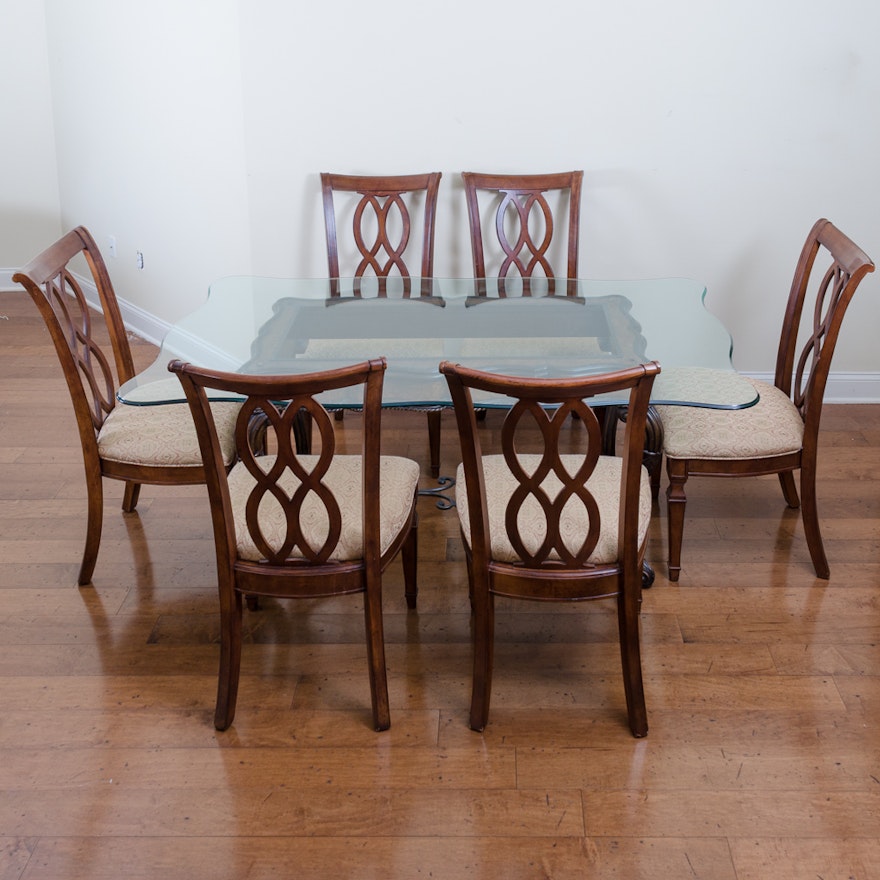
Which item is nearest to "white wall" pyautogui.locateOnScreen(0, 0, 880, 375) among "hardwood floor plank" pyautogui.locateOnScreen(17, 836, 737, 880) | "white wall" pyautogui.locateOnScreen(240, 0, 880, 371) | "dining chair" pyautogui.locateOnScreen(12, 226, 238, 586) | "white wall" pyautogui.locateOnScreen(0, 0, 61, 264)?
"white wall" pyautogui.locateOnScreen(240, 0, 880, 371)

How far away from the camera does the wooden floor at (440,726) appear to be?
1960 mm

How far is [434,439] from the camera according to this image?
344 cm

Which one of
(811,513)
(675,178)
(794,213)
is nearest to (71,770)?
(811,513)

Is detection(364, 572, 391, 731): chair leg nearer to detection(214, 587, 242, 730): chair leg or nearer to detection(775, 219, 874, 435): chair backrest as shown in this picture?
detection(214, 587, 242, 730): chair leg

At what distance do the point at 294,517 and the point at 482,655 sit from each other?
0.51 m

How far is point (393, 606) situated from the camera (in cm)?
272

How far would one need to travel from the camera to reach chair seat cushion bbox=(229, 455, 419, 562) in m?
2.19

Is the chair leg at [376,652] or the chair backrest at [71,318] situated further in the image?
the chair backrest at [71,318]

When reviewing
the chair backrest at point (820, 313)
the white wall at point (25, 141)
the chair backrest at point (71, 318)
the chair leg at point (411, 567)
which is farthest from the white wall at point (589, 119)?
the chair leg at point (411, 567)

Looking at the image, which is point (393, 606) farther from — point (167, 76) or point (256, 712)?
point (167, 76)

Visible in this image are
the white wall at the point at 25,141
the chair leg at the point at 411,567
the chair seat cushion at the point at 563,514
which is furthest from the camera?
the white wall at the point at 25,141

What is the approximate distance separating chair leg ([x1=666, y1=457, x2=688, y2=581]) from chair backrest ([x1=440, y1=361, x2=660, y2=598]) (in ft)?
1.78

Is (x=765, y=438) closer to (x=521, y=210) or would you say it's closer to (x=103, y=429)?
(x=521, y=210)

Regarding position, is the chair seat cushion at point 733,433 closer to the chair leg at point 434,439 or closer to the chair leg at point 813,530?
the chair leg at point 813,530
